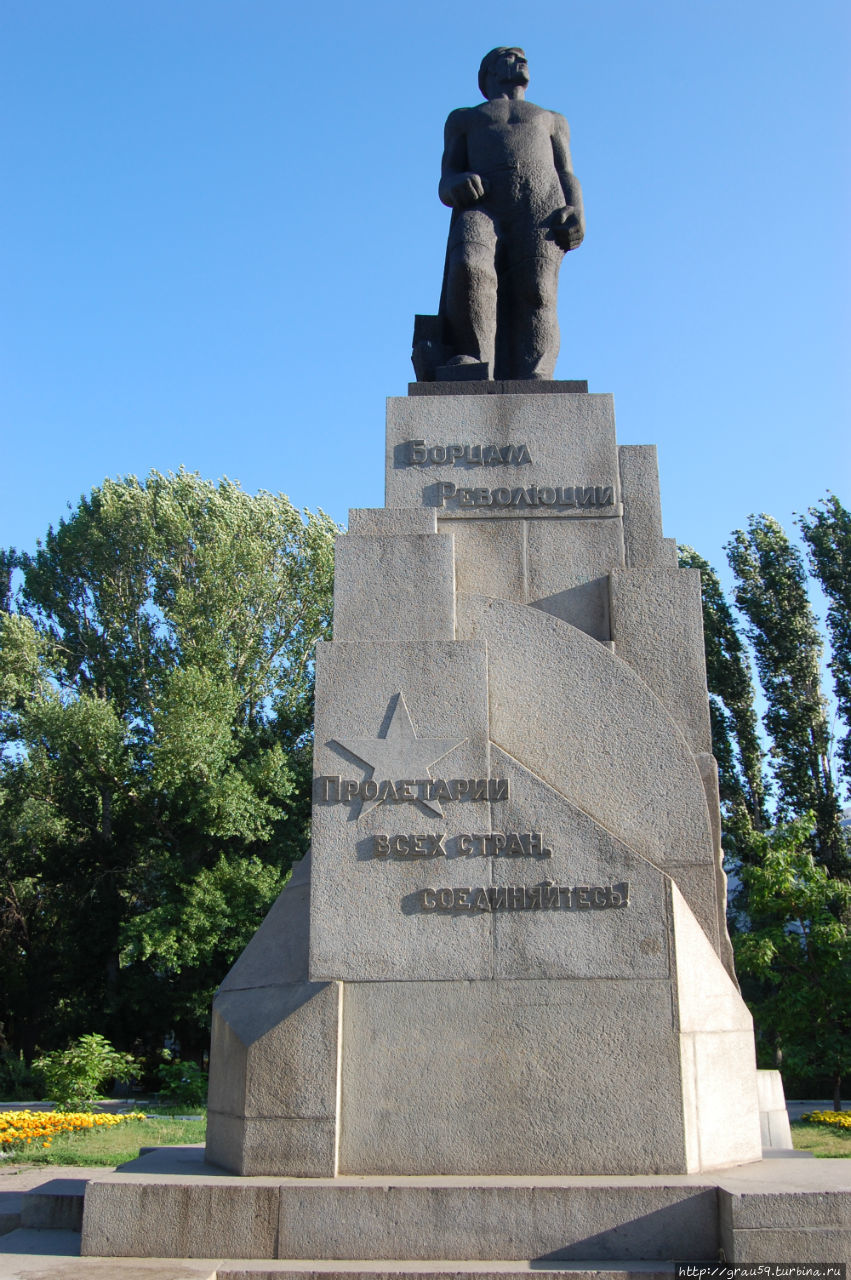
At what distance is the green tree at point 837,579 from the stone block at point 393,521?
841 inches

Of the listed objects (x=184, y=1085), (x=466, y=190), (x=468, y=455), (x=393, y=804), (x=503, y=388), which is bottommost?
(x=184, y=1085)

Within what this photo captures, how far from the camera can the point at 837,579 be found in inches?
1045

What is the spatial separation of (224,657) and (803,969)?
14547mm

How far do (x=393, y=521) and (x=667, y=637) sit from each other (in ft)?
6.15

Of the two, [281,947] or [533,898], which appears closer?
[533,898]

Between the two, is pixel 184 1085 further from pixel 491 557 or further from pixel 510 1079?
pixel 510 1079

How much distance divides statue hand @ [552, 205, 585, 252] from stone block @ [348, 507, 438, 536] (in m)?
2.82

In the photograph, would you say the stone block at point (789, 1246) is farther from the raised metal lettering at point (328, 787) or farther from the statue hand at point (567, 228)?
the statue hand at point (567, 228)

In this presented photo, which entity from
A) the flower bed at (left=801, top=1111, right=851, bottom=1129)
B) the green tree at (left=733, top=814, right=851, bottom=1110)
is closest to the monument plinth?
the flower bed at (left=801, top=1111, right=851, bottom=1129)

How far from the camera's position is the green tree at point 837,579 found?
84.5ft

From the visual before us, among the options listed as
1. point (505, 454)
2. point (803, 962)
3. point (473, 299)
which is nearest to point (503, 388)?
point (505, 454)

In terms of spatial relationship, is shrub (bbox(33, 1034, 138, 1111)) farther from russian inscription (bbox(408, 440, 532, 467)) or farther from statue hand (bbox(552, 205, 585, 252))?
statue hand (bbox(552, 205, 585, 252))

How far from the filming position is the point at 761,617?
27328 millimetres

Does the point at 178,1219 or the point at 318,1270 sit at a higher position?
the point at 178,1219
